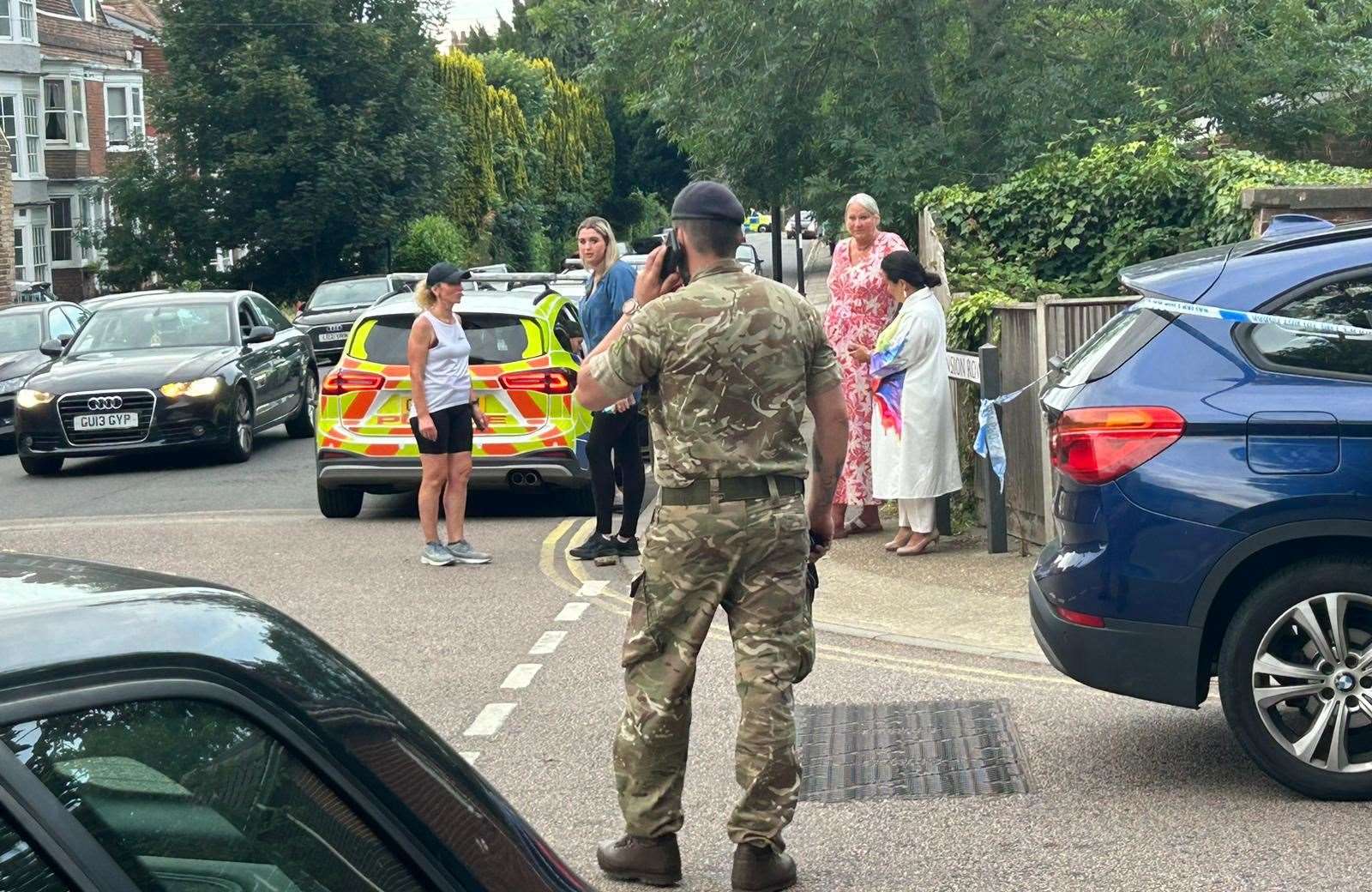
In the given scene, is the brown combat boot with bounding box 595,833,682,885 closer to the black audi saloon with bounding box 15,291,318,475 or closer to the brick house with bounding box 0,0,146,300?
the black audi saloon with bounding box 15,291,318,475

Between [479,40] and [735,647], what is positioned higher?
[479,40]

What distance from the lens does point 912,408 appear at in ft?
34.5

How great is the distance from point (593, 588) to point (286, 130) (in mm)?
31427

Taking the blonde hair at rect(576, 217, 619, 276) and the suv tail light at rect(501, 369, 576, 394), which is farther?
the suv tail light at rect(501, 369, 576, 394)

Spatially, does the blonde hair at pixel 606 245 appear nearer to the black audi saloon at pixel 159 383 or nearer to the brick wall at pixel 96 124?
the black audi saloon at pixel 159 383

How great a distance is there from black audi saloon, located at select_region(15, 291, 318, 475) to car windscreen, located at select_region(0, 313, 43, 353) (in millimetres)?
3571

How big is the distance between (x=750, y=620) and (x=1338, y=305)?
221 centimetres

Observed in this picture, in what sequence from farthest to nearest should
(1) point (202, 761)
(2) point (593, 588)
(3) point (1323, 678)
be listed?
(2) point (593, 588) < (3) point (1323, 678) < (1) point (202, 761)

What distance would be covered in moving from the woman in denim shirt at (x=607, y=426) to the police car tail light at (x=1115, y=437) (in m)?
4.92

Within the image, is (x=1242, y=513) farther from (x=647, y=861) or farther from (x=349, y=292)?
(x=349, y=292)

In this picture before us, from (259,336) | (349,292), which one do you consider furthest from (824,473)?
→ (349,292)

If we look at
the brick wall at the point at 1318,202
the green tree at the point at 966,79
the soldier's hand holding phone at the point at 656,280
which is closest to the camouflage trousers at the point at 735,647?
the soldier's hand holding phone at the point at 656,280

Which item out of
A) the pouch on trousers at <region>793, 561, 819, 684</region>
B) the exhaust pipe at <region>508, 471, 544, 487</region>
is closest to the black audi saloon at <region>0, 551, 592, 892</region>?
the pouch on trousers at <region>793, 561, 819, 684</region>

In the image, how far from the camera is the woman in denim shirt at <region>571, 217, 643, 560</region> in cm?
1078
